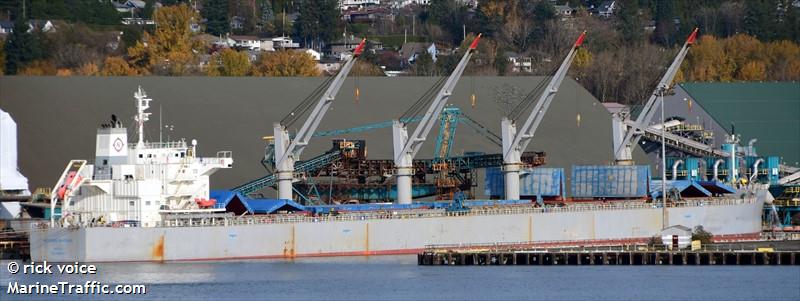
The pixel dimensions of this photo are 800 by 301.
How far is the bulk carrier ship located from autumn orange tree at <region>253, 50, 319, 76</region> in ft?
114

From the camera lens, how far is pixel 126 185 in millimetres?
83500

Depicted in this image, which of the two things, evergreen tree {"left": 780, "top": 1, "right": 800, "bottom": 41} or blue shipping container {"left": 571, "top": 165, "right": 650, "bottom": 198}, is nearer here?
blue shipping container {"left": 571, "top": 165, "right": 650, "bottom": 198}

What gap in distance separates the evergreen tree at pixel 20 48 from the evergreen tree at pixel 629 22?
1940 inches

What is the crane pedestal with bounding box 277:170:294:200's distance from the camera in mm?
95688

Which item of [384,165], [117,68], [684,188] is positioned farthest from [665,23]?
[384,165]

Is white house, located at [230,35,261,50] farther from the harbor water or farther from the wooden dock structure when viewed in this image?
the harbor water

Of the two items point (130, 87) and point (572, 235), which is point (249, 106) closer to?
point (130, 87)

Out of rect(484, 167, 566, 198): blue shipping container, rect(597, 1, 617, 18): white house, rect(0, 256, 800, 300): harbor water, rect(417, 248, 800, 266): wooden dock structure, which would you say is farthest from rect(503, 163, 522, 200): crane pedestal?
rect(597, 1, 617, 18): white house

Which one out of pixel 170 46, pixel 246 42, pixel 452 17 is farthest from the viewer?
pixel 452 17

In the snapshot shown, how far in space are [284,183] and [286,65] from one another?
4315cm

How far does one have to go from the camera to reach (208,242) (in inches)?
3295

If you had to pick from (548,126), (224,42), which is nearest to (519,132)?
(548,126)

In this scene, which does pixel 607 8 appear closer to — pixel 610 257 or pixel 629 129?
pixel 629 129

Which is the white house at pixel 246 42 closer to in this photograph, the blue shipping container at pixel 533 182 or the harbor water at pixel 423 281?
the blue shipping container at pixel 533 182
